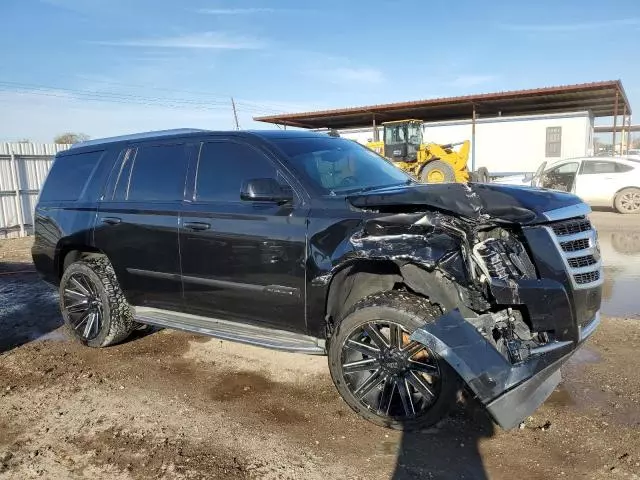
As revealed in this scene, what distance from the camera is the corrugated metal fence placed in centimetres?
1433

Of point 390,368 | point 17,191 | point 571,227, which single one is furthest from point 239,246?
point 17,191

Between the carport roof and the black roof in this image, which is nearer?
the black roof

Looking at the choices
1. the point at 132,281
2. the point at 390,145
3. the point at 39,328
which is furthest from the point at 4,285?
the point at 390,145

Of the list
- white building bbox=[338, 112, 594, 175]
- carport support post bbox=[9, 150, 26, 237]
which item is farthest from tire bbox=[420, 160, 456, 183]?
white building bbox=[338, 112, 594, 175]

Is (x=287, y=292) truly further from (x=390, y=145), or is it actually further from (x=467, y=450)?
(x=390, y=145)

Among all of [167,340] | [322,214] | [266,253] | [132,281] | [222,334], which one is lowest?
[167,340]

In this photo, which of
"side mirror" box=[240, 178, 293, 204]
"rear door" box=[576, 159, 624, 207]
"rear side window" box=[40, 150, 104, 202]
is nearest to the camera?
"side mirror" box=[240, 178, 293, 204]

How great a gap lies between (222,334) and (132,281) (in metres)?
1.23

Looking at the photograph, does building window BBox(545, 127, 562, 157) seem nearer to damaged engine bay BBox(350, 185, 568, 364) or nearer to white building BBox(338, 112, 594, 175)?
white building BBox(338, 112, 594, 175)

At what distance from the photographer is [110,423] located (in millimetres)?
3682

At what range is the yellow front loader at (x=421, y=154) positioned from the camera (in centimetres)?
1753

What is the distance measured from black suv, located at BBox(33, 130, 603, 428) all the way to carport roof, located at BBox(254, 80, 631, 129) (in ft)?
70.7

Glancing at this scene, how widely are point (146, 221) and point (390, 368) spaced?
101 inches

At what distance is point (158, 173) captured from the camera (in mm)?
4750
